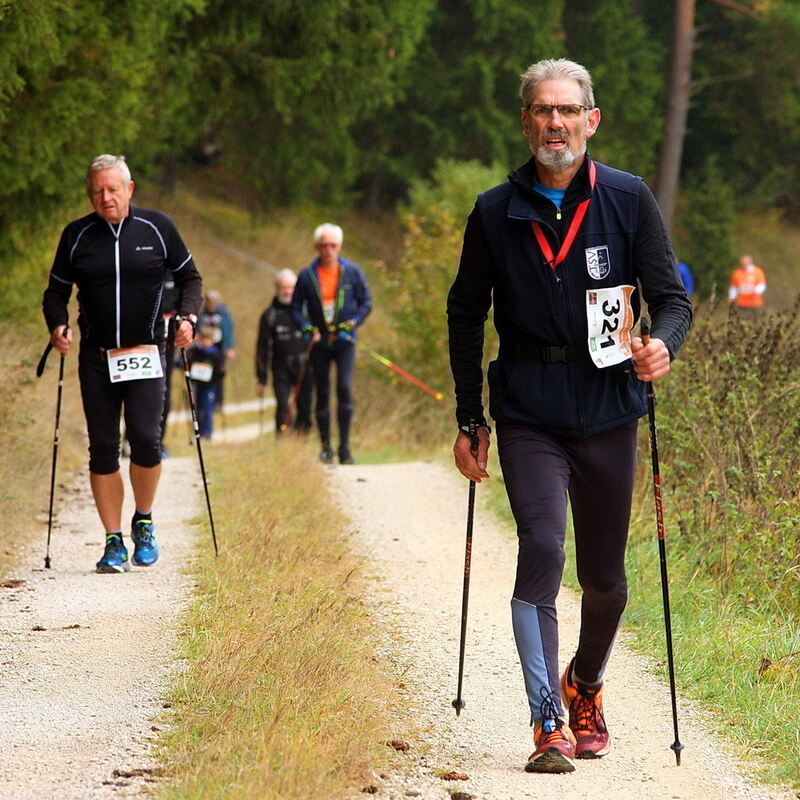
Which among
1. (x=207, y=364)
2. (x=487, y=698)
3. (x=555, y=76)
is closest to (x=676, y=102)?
(x=207, y=364)

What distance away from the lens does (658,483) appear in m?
5.11

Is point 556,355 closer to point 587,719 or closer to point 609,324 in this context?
point 609,324

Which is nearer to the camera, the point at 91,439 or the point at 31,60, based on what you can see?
the point at 91,439

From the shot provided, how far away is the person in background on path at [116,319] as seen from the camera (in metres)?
7.74

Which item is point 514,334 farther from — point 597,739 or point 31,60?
Result: point 31,60

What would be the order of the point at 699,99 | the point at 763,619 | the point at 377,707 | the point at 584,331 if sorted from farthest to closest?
1. the point at 699,99
2. the point at 763,619
3. the point at 377,707
4. the point at 584,331

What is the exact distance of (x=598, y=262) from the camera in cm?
473

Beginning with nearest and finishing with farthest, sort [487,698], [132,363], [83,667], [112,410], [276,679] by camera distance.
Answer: [276,679] → [487,698] → [83,667] → [132,363] → [112,410]

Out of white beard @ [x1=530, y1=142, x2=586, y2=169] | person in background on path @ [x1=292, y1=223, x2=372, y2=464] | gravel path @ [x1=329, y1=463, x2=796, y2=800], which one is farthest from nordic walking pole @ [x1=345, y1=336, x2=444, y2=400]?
white beard @ [x1=530, y1=142, x2=586, y2=169]

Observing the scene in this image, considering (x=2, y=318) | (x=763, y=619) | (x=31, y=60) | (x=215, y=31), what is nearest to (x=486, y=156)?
(x=215, y=31)

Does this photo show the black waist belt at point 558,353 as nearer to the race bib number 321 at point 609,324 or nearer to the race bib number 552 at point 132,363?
the race bib number 321 at point 609,324

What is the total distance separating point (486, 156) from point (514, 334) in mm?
38398

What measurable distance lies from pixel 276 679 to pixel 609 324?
5.55 feet

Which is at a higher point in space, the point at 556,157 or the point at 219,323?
the point at 556,157
